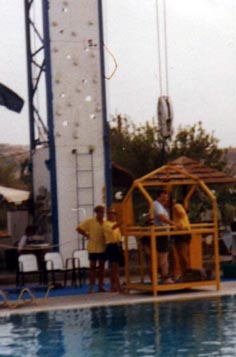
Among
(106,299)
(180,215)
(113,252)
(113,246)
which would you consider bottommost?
(106,299)

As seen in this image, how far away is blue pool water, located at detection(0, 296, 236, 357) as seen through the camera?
1266 cm

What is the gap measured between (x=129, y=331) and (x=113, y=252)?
18.0 ft

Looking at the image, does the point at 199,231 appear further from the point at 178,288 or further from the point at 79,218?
the point at 79,218

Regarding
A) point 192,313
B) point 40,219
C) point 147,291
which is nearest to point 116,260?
point 147,291

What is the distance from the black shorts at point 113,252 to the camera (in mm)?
19766

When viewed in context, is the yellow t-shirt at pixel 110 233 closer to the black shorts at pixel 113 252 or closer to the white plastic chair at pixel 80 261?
the black shorts at pixel 113 252

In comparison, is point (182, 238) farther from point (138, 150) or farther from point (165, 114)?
point (138, 150)

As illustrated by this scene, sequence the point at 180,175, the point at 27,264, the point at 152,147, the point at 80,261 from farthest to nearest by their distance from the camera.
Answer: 1. the point at 152,147
2. the point at 80,261
3. the point at 180,175
4. the point at 27,264

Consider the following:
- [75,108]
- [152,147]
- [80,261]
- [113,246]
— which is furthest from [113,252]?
[152,147]

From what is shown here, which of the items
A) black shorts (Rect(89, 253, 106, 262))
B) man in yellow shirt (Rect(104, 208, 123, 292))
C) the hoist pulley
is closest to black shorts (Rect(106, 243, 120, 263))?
man in yellow shirt (Rect(104, 208, 123, 292))

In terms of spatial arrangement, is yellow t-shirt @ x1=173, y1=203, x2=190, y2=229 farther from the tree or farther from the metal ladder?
the tree

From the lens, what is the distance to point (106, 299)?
18.7 m

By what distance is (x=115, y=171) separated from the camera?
29531mm

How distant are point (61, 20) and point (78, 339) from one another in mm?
11238
